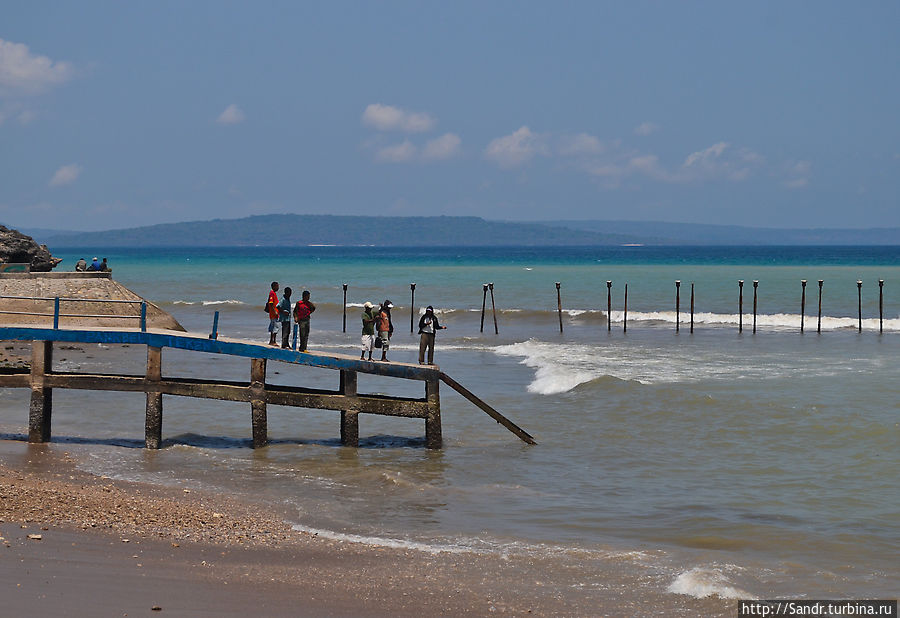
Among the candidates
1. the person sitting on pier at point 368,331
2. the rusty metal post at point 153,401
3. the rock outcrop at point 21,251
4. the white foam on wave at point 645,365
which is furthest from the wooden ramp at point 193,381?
the rock outcrop at point 21,251

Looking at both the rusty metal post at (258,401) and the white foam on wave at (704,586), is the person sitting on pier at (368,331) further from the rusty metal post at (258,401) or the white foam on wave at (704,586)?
the white foam on wave at (704,586)

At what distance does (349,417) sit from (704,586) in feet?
34.4

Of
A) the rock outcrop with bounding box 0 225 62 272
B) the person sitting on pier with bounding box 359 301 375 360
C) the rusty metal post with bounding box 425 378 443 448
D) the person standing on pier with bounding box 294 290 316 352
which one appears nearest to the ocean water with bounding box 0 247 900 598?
the rusty metal post with bounding box 425 378 443 448

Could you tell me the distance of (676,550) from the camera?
14.3 metres

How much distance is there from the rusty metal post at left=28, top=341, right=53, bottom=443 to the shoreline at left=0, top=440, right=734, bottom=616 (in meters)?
5.47

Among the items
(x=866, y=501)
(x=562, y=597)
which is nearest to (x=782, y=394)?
(x=866, y=501)

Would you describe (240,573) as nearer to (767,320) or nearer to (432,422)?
(432,422)

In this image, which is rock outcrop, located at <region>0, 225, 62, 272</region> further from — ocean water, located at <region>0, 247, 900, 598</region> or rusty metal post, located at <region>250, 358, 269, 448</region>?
rusty metal post, located at <region>250, 358, 269, 448</region>

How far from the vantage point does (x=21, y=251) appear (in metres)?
48.1

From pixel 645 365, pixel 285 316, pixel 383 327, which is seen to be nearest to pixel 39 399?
pixel 285 316

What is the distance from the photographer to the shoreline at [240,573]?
11.2 metres

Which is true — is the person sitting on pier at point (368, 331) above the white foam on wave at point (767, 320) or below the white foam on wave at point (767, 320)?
above

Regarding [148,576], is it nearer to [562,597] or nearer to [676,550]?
[562,597]

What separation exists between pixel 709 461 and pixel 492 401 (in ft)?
27.9
